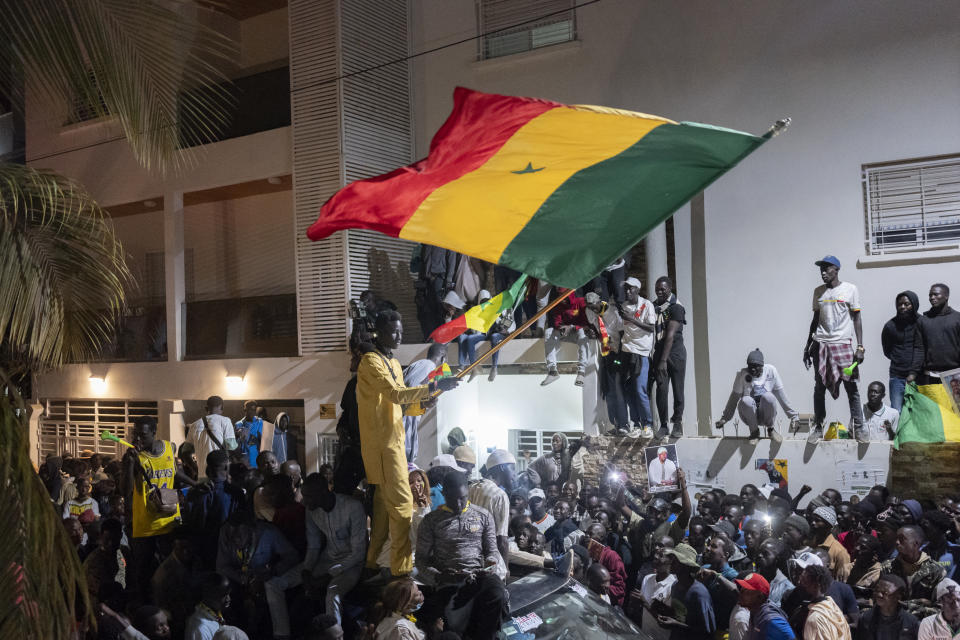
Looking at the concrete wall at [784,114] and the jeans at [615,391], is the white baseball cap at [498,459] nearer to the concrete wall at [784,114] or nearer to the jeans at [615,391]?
the jeans at [615,391]

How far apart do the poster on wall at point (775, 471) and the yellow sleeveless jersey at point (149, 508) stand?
5740 millimetres

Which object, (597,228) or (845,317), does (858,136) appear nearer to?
(845,317)

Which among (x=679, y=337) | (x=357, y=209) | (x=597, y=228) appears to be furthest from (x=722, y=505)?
(x=357, y=209)

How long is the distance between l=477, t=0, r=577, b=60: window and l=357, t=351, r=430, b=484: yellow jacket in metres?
8.25

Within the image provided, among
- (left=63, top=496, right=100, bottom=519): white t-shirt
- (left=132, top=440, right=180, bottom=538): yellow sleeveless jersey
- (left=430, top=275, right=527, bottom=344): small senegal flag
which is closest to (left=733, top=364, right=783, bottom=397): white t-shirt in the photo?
(left=430, top=275, right=527, bottom=344): small senegal flag

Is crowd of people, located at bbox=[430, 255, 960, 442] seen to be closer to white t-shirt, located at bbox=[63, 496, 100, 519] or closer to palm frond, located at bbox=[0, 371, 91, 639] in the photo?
white t-shirt, located at bbox=[63, 496, 100, 519]

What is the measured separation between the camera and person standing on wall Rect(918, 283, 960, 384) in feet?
27.6

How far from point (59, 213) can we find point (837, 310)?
314 inches

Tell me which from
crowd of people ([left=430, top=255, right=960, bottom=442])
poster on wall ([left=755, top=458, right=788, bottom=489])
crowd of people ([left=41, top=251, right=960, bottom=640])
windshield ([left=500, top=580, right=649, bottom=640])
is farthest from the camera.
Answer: poster on wall ([left=755, top=458, right=788, bottom=489])

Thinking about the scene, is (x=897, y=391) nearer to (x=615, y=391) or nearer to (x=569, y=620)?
(x=615, y=391)

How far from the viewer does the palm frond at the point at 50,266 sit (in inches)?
105

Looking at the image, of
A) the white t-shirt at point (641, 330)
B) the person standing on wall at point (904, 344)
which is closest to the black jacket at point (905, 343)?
the person standing on wall at point (904, 344)

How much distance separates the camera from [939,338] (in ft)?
27.9

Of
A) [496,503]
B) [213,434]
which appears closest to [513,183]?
[496,503]
